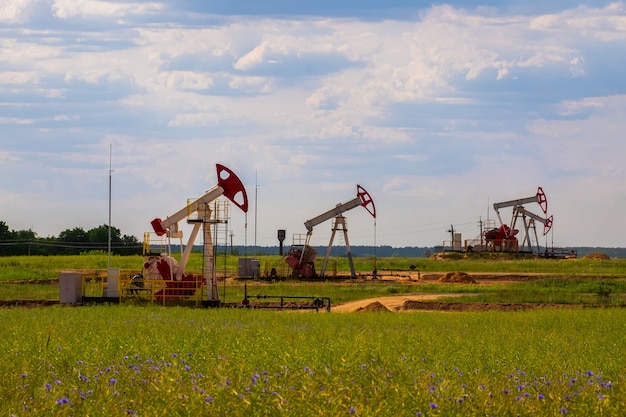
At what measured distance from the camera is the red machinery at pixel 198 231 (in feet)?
111

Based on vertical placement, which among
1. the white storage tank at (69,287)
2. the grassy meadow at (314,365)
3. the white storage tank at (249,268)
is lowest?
the grassy meadow at (314,365)

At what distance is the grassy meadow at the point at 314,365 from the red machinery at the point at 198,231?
7.49 metres

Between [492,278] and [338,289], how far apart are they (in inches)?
568

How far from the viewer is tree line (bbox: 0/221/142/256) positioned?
88.5 metres

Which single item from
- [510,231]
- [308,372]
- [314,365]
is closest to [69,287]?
[314,365]

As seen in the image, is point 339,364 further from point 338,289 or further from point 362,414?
point 338,289

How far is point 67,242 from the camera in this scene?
101m

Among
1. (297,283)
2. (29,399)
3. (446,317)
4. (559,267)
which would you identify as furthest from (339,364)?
(559,267)

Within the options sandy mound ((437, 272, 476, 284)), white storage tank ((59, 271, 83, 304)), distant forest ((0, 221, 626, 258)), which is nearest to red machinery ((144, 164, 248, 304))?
white storage tank ((59, 271, 83, 304))

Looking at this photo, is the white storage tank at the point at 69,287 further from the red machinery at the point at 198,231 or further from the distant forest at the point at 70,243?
the distant forest at the point at 70,243

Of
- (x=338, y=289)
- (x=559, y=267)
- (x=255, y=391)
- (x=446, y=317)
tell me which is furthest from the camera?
(x=559, y=267)

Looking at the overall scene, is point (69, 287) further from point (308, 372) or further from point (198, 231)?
point (308, 372)

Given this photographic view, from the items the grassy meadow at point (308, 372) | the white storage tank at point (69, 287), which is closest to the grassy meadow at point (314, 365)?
the grassy meadow at point (308, 372)

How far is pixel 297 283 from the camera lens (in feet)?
163
